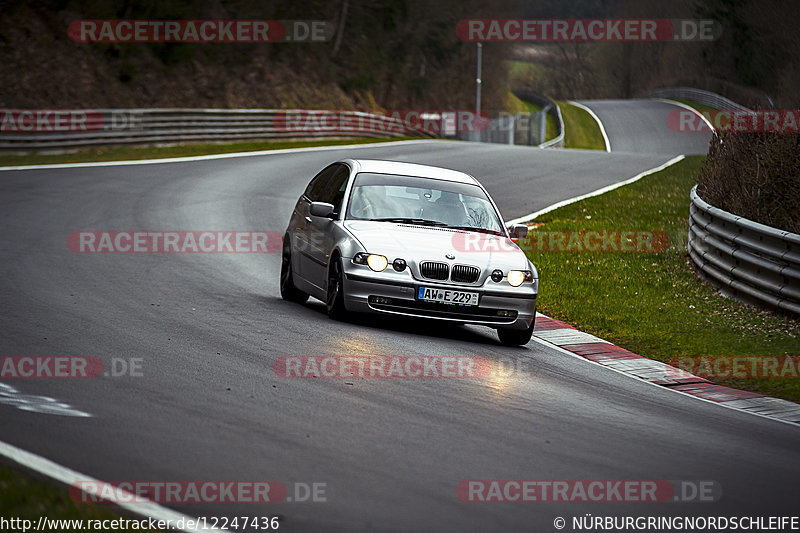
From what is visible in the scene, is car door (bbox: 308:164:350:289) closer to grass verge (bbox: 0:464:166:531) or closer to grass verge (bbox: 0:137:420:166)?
grass verge (bbox: 0:464:166:531)

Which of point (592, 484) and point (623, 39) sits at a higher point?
point (623, 39)

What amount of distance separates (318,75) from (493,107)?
95.7 ft

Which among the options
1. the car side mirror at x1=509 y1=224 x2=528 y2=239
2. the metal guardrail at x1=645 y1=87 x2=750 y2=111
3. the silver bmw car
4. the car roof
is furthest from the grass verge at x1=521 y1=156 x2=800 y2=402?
the metal guardrail at x1=645 y1=87 x2=750 y2=111

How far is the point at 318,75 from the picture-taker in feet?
200

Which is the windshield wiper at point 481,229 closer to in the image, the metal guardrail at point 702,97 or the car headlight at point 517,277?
the car headlight at point 517,277

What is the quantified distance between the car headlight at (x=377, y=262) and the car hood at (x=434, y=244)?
0.05 m

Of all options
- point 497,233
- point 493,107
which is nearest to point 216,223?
point 497,233

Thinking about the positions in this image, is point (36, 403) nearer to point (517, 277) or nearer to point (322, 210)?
point (322, 210)

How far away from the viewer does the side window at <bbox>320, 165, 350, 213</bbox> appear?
12070 mm

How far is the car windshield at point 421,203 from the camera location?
11703 millimetres

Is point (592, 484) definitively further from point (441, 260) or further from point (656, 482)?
point (441, 260)

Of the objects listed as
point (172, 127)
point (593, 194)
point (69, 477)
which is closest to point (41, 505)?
point (69, 477)

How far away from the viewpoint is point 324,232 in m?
11.7

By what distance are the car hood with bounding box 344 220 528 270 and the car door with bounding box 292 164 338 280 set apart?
85cm
